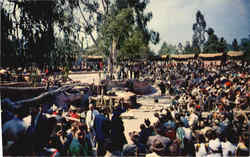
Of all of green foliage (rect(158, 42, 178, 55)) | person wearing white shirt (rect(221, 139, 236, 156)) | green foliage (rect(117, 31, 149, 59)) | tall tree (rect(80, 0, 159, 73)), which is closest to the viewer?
person wearing white shirt (rect(221, 139, 236, 156))

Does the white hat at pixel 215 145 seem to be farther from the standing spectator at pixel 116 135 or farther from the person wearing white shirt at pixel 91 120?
the person wearing white shirt at pixel 91 120

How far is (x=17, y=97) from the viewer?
18.7ft

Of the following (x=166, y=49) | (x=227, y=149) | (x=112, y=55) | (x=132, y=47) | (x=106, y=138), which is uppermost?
(x=166, y=49)

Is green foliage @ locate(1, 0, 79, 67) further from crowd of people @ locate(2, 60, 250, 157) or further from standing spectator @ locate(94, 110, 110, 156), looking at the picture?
standing spectator @ locate(94, 110, 110, 156)

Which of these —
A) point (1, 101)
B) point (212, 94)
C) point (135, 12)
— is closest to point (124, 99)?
point (212, 94)

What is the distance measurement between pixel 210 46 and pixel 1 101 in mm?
31306

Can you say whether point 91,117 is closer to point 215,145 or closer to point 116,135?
point 116,135

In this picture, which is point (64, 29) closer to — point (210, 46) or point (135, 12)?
point (135, 12)

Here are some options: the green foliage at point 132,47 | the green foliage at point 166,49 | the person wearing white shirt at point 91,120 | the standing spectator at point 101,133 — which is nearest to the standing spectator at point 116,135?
the standing spectator at point 101,133

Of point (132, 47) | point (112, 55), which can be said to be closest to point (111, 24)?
point (112, 55)

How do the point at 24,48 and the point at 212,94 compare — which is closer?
the point at 24,48

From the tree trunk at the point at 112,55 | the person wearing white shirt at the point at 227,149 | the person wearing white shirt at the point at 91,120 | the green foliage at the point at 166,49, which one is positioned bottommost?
the person wearing white shirt at the point at 227,149

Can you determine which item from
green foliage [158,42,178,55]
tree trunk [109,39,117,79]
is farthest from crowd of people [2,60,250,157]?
green foliage [158,42,178,55]

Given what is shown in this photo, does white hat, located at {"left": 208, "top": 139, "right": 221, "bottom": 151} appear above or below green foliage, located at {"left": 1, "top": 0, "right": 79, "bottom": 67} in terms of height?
below
